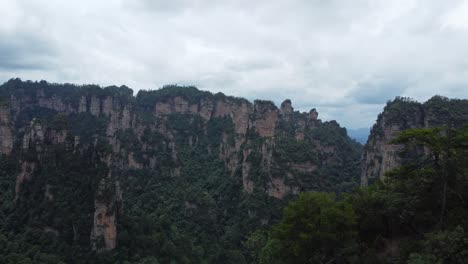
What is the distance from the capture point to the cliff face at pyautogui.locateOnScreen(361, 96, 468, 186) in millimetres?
61469

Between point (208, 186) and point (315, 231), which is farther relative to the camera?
point (208, 186)

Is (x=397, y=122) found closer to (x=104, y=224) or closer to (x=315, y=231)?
(x=104, y=224)

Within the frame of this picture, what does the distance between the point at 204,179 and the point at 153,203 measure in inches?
587

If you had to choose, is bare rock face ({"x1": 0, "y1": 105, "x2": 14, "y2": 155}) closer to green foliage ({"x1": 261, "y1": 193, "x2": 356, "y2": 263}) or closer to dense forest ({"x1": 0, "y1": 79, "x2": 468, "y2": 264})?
dense forest ({"x1": 0, "y1": 79, "x2": 468, "y2": 264})

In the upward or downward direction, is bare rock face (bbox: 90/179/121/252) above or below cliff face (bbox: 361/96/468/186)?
below

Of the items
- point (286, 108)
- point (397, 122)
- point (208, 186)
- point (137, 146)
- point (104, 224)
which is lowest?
point (104, 224)

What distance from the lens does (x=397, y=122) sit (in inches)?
2606

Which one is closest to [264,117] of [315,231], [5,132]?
[5,132]

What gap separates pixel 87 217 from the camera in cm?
4478

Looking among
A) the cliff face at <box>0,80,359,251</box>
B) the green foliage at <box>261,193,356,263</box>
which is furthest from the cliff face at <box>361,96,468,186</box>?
the green foliage at <box>261,193,356,263</box>

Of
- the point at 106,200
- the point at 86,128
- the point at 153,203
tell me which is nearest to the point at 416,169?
the point at 106,200

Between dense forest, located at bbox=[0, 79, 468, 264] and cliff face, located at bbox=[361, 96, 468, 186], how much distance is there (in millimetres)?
501

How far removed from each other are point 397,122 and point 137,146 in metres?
45.4

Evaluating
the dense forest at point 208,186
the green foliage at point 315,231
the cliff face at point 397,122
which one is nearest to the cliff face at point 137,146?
the dense forest at point 208,186
